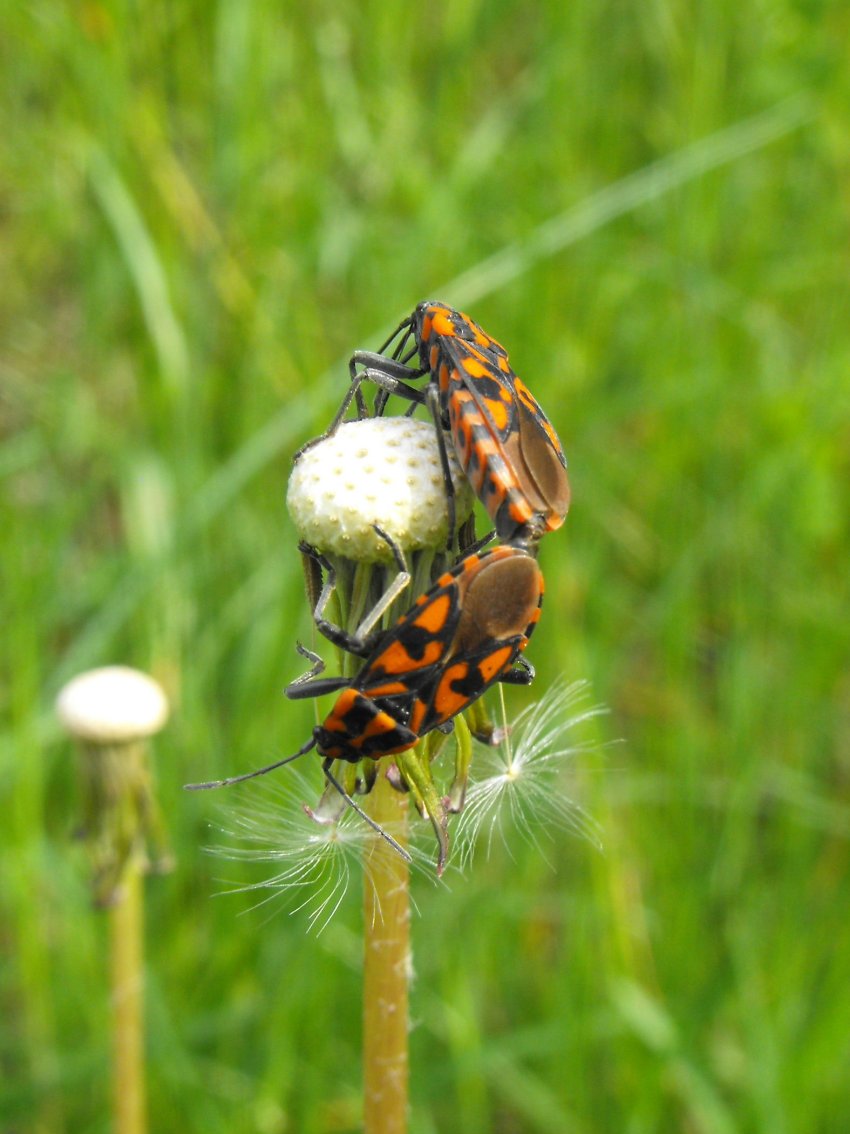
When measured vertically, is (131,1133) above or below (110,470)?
below

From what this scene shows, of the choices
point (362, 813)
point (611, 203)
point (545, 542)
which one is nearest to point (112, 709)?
point (362, 813)

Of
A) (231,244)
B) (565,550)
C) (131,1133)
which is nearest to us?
(131,1133)

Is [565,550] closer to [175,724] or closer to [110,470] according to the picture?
[175,724]

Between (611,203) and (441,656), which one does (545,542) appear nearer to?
(611,203)

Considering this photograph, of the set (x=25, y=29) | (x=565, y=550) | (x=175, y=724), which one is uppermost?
(x=25, y=29)

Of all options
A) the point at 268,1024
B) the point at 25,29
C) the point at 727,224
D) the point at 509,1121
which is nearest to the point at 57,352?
the point at 25,29

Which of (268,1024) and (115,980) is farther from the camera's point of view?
(268,1024)

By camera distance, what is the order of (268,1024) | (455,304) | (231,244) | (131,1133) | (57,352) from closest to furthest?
(131,1133) → (268,1024) → (455,304) → (231,244) → (57,352)
